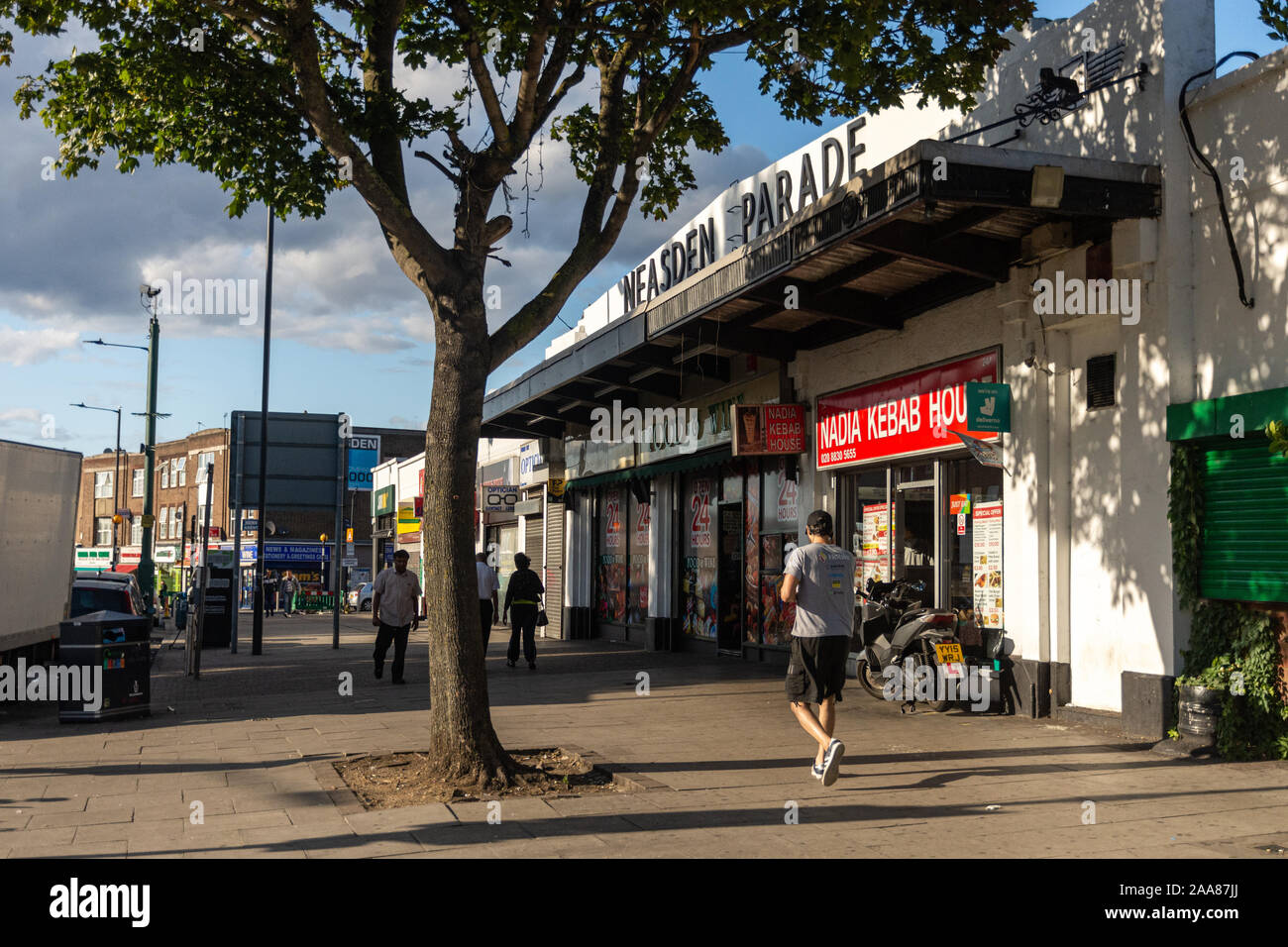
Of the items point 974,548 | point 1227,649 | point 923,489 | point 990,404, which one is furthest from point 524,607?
point 1227,649

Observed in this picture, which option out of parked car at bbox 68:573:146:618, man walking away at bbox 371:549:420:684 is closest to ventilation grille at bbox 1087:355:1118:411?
man walking away at bbox 371:549:420:684

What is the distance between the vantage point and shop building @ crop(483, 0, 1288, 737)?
29.8 ft

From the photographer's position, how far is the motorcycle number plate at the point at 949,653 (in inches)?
430

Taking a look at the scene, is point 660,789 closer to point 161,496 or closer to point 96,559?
point 96,559

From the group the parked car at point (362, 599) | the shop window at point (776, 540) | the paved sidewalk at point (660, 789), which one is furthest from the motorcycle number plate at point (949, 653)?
the parked car at point (362, 599)

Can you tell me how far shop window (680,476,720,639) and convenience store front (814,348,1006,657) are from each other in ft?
13.1

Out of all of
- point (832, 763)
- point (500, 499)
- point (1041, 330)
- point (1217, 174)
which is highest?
point (1217, 174)

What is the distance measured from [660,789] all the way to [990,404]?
530 cm

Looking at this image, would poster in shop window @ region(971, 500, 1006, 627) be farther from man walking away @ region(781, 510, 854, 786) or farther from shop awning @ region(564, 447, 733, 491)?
shop awning @ region(564, 447, 733, 491)

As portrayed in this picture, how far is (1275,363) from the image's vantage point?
8656 mm

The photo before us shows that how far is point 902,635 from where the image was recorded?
11.5 meters

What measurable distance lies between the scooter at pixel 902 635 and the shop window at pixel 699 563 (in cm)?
557

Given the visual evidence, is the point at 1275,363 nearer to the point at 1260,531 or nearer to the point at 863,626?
the point at 1260,531
